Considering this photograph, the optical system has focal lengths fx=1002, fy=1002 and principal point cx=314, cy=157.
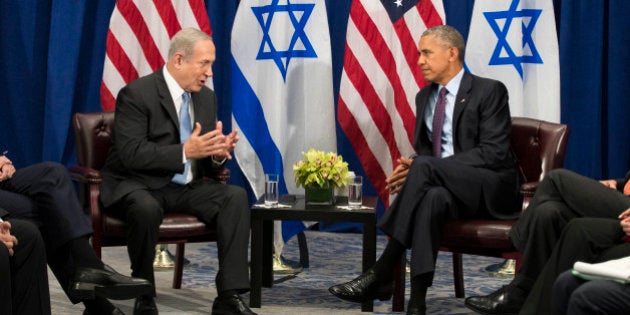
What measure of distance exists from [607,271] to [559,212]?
1.04 m

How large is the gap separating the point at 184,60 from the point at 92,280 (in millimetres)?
1292

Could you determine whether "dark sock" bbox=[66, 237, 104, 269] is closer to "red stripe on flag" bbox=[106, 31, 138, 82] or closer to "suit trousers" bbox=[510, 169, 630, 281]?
"suit trousers" bbox=[510, 169, 630, 281]

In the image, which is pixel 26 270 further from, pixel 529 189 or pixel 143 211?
pixel 529 189

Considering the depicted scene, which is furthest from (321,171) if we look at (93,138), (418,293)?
(93,138)

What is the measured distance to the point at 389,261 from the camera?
482 cm

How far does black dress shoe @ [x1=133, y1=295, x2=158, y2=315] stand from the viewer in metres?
4.58

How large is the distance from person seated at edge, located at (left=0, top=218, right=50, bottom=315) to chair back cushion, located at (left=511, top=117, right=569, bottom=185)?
2365 millimetres

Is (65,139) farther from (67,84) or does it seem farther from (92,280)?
(92,280)

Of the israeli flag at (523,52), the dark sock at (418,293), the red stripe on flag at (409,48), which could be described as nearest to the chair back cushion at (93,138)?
the dark sock at (418,293)

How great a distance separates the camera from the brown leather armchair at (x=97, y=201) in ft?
15.5

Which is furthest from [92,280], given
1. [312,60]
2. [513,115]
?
[513,115]

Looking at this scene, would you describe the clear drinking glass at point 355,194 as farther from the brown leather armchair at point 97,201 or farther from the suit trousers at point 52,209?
the suit trousers at point 52,209

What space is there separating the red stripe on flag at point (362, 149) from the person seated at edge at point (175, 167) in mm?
1188

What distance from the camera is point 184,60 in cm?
503
